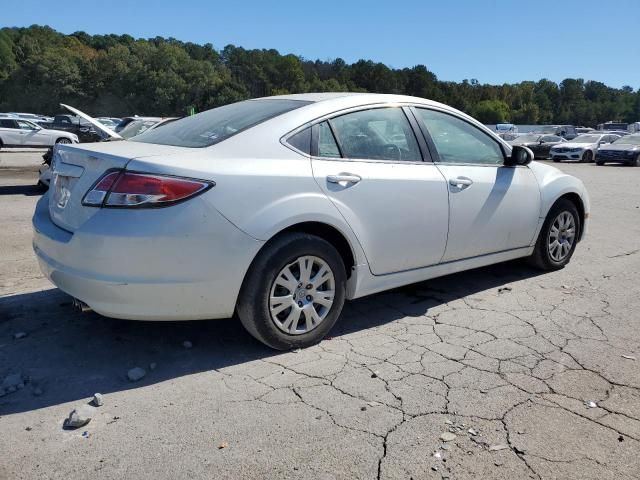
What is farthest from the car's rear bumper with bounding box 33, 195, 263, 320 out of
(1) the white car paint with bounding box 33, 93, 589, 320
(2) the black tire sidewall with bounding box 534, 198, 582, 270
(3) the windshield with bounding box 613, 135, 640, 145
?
(3) the windshield with bounding box 613, 135, 640, 145

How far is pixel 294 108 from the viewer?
3904 mm

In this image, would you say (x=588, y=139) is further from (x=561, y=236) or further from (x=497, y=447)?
(x=497, y=447)

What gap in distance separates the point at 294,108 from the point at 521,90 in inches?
6885

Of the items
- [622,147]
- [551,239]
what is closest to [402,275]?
[551,239]

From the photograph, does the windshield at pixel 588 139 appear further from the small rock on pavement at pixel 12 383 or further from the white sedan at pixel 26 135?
the small rock on pavement at pixel 12 383

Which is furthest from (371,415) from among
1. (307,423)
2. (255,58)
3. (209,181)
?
(255,58)

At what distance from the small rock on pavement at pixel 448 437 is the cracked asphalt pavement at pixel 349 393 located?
3 cm

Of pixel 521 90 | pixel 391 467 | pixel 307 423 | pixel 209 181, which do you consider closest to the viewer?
pixel 391 467

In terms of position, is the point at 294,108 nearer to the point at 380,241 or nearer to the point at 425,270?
the point at 380,241

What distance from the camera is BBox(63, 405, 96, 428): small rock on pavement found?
2752 millimetres

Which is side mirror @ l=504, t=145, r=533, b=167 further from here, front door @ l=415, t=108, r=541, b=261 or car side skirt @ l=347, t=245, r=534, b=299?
car side skirt @ l=347, t=245, r=534, b=299

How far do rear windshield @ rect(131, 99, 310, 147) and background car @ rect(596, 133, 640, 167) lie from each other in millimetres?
24742

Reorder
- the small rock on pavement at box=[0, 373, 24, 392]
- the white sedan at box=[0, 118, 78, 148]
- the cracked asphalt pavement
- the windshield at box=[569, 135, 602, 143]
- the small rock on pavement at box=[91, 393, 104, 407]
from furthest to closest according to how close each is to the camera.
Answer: the windshield at box=[569, 135, 602, 143] < the white sedan at box=[0, 118, 78, 148] < the small rock on pavement at box=[0, 373, 24, 392] < the small rock on pavement at box=[91, 393, 104, 407] < the cracked asphalt pavement

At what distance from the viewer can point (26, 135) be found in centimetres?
2439
